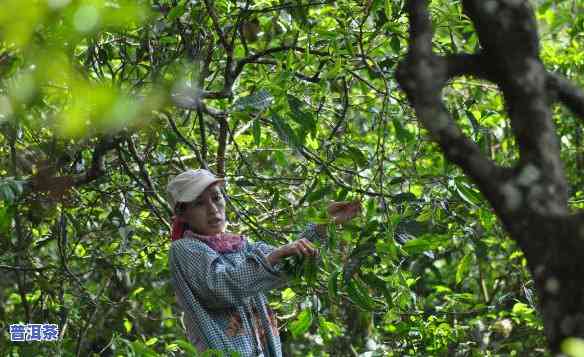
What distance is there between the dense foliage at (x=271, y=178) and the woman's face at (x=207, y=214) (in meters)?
0.29

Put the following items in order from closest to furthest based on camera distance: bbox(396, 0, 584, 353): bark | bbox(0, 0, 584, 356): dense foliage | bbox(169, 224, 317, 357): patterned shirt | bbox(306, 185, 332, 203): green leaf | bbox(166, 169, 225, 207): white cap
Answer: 1. bbox(396, 0, 584, 353): bark
2. bbox(169, 224, 317, 357): patterned shirt
3. bbox(166, 169, 225, 207): white cap
4. bbox(0, 0, 584, 356): dense foliage
5. bbox(306, 185, 332, 203): green leaf

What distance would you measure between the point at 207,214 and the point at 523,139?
1.50m

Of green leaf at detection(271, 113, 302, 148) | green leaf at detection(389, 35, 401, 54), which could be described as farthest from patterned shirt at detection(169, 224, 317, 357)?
green leaf at detection(389, 35, 401, 54)

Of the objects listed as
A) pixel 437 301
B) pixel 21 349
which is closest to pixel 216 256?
pixel 21 349

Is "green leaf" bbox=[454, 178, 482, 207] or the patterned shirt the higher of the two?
"green leaf" bbox=[454, 178, 482, 207]

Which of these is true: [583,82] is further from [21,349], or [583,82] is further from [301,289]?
[21,349]

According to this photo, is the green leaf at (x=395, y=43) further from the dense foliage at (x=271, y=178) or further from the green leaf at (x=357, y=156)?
the green leaf at (x=357, y=156)

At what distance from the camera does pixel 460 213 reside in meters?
3.80

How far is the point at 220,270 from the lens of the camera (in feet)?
8.97

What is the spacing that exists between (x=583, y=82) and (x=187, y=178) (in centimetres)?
261

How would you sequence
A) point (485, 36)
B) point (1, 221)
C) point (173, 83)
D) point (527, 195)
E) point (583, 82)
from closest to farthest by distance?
point (527, 195), point (485, 36), point (173, 83), point (1, 221), point (583, 82)

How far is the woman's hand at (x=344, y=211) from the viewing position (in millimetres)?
2793

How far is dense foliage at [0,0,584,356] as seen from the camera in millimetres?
3180

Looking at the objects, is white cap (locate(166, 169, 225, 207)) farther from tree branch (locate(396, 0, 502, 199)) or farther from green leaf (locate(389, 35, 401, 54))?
tree branch (locate(396, 0, 502, 199))
